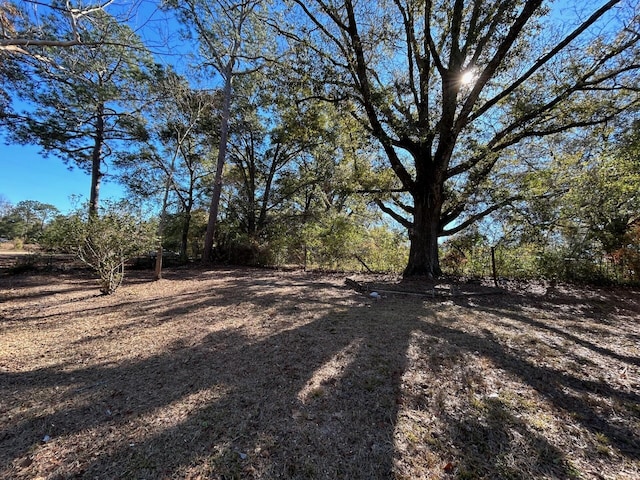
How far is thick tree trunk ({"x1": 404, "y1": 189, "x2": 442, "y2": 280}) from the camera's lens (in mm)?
7000

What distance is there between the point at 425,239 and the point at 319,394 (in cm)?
590

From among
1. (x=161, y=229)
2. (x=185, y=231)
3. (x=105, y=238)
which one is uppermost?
(x=185, y=231)

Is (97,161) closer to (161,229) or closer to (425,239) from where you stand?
(161,229)

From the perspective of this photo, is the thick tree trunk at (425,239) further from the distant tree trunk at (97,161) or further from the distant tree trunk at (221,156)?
the distant tree trunk at (97,161)

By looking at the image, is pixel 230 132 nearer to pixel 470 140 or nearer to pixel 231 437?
pixel 470 140

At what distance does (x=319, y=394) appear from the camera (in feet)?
6.77

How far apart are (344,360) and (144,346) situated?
2.22 meters

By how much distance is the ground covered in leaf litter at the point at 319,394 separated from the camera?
1481mm

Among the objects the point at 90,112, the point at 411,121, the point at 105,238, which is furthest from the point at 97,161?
the point at 411,121

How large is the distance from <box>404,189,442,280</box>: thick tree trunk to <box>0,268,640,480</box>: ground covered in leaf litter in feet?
9.44

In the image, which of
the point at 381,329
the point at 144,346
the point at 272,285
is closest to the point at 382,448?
the point at 381,329

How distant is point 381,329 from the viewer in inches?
131

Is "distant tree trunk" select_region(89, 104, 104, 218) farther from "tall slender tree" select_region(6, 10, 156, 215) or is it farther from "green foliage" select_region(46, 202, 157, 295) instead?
"green foliage" select_region(46, 202, 157, 295)

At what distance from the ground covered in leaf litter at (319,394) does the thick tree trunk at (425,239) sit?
9.44 feet
